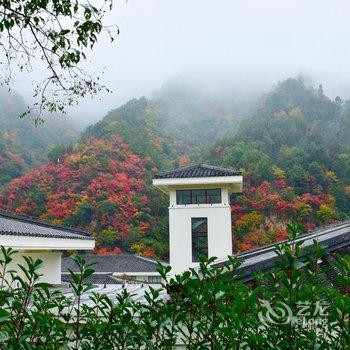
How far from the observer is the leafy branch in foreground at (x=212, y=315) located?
1.07 metres

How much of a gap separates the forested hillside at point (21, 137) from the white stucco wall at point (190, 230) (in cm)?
1709

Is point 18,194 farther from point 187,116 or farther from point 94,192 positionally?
point 187,116

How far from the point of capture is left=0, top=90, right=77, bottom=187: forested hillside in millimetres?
28266

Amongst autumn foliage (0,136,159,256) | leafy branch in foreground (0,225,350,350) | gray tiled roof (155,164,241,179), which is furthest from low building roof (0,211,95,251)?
autumn foliage (0,136,159,256)

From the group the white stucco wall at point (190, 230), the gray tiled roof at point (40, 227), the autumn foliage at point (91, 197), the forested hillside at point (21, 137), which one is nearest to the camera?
the gray tiled roof at point (40, 227)

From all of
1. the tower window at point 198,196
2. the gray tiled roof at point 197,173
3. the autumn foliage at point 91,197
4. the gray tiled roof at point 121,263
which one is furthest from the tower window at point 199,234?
the autumn foliage at point 91,197

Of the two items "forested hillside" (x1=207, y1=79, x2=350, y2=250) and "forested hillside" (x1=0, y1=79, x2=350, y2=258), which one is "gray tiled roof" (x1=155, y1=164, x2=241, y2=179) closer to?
"forested hillside" (x1=0, y1=79, x2=350, y2=258)

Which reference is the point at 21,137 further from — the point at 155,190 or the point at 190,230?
the point at 190,230

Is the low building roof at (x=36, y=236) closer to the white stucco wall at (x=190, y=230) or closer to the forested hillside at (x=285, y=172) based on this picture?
the white stucco wall at (x=190, y=230)

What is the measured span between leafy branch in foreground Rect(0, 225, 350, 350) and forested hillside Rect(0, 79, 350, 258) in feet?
62.0

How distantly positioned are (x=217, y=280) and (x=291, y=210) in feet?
70.7

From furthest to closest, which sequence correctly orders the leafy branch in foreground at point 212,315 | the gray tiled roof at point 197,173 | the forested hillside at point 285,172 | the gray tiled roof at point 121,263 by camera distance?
the forested hillside at point 285,172, the gray tiled roof at point 121,263, the gray tiled roof at point 197,173, the leafy branch in foreground at point 212,315

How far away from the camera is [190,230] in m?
13.2

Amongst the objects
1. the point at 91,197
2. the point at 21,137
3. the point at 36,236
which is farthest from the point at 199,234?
the point at 21,137
